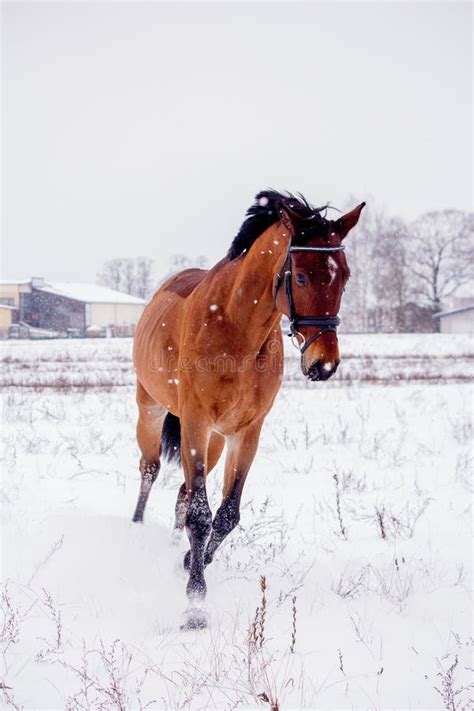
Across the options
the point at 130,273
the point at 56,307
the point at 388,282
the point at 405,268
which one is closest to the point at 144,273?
the point at 130,273

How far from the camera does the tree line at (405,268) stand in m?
51.3

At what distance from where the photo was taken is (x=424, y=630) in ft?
9.88

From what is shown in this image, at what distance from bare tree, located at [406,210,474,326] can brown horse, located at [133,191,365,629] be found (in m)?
56.8

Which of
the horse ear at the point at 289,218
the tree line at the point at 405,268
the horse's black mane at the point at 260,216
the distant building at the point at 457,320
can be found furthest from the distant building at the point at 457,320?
the horse ear at the point at 289,218

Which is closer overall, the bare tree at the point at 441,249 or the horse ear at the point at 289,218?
the horse ear at the point at 289,218

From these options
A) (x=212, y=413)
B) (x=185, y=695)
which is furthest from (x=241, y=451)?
(x=185, y=695)

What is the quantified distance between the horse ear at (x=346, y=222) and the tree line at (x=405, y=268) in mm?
44402

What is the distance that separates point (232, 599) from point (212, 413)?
120cm

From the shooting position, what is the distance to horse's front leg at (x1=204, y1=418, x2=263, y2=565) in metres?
3.70

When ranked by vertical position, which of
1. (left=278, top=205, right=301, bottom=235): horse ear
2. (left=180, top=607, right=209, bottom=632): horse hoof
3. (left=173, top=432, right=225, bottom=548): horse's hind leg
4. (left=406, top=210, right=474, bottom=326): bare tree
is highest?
(left=406, top=210, right=474, bottom=326): bare tree

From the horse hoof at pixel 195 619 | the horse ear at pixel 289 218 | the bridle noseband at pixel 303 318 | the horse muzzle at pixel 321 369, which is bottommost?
the horse hoof at pixel 195 619

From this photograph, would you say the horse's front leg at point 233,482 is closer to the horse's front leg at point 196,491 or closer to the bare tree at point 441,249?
the horse's front leg at point 196,491

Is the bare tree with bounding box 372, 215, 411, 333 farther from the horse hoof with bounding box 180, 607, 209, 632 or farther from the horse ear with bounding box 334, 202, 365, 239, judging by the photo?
the horse hoof with bounding box 180, 607, 209, 632

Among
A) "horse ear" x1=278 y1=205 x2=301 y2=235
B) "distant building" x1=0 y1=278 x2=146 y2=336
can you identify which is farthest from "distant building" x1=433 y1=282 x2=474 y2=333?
"horse ear" x1=278 y1=205 x2=301 y2=235
